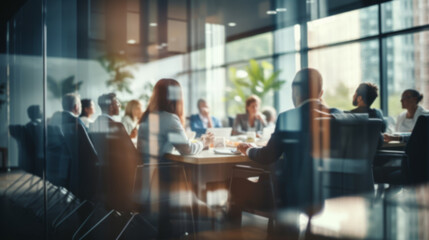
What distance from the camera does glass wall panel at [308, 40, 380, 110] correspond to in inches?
63.2

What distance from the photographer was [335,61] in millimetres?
1652

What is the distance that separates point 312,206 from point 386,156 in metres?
0.53

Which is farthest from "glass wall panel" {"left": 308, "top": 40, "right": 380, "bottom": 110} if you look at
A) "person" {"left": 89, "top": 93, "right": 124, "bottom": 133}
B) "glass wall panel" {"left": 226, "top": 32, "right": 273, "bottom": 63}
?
"glass wall panel" {"left": 226, "top": 32, "right": 273, "bottom": 63}

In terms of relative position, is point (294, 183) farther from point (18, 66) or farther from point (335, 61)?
point (18, 66)

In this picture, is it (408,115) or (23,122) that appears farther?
(23,122)

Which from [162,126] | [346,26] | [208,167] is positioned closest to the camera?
[346,26]

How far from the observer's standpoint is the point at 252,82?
7.70m

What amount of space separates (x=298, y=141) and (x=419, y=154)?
1.84 ft

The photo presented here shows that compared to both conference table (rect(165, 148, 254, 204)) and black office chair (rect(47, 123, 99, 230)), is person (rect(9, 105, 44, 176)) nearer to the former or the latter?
black office chair (rect(47, 123, 99, 230))

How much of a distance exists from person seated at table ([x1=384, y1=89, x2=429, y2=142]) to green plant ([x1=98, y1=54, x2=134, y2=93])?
241 centimetres

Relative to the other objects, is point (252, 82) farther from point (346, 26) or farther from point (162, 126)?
point (346, 26)

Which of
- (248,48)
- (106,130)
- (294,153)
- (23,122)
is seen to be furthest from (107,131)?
(248,48)

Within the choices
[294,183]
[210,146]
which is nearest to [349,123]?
[294,183]

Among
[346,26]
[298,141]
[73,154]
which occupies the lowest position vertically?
[73,154]
